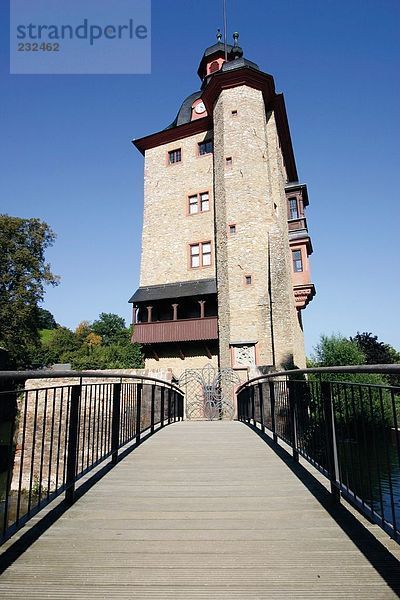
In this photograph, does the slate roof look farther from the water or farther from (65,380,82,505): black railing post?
the water

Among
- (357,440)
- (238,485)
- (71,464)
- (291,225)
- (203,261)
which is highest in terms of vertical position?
(291,225)

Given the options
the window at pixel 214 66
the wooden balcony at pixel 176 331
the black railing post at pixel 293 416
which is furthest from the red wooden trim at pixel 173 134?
the black railing post at pixel 293 416

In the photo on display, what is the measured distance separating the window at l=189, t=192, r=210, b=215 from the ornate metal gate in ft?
33.4

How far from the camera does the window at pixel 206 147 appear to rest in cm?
2452

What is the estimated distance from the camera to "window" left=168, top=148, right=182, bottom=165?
2577 cm

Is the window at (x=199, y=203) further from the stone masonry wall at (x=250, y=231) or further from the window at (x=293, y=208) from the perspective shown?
the window at (x=293, y=208)

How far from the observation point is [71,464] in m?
3.43

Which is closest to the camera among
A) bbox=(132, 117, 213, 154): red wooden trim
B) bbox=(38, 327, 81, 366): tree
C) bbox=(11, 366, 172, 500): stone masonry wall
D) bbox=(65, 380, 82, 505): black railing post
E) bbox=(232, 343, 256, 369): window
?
bbox=(11, 366, 172, 500): stone masonry wall

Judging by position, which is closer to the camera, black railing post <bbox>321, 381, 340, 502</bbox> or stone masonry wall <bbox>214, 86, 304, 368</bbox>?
black railing post <bbox>321, 381, 340, 502</bbox>

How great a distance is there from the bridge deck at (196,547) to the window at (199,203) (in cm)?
2120

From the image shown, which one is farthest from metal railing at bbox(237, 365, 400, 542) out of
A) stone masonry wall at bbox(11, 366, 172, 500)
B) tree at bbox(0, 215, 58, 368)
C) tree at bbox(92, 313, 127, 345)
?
tree at bbox(92, 313, 127, 345)

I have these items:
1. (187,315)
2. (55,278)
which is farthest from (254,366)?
(55,278)

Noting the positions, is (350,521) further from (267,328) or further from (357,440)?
(267,328)

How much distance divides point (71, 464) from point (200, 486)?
1.39 m
